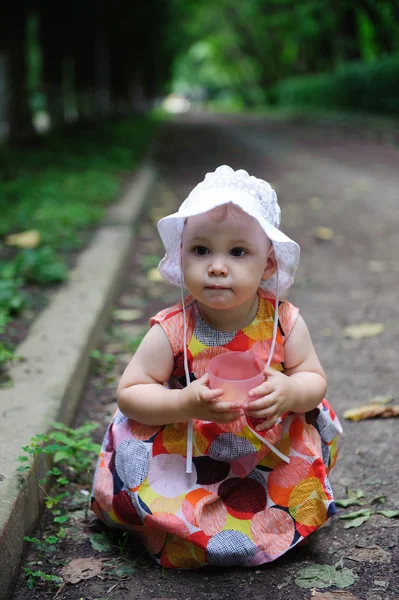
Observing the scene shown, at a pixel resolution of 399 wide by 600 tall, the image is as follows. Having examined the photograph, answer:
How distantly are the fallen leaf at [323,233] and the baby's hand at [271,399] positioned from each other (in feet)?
13.2

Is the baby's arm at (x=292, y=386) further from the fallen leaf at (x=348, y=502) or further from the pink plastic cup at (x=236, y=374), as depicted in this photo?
the fallen leaf at (x=348, y=502)

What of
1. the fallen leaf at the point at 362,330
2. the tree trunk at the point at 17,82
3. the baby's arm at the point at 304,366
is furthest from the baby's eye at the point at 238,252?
the tree trunk at the point at 17,82

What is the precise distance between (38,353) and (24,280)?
117cm

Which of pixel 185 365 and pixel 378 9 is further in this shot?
pixel 378 9

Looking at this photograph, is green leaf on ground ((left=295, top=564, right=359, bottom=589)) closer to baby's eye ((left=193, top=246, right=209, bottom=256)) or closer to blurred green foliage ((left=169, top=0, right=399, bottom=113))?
baby's eye ((left=193, top=246, right=209, bottom=256))

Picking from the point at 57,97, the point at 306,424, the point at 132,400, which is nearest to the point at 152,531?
the point at 132,400

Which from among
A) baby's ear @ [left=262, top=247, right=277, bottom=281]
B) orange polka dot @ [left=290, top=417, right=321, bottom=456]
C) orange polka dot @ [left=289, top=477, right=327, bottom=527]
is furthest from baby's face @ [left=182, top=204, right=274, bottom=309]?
orange polka dot @ [left=289, top=477, right=327, bottom=527]

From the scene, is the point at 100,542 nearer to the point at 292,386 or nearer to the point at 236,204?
the point at 292,386

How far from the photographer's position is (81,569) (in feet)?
5.57

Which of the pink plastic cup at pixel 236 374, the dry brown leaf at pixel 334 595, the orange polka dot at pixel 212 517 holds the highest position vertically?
the pink plastic cup at pixel 236 374

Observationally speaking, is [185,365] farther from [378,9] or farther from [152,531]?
[378,9]

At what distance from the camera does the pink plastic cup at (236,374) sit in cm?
152

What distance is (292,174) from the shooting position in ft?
31.8

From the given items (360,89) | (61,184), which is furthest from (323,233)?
(360,89)
